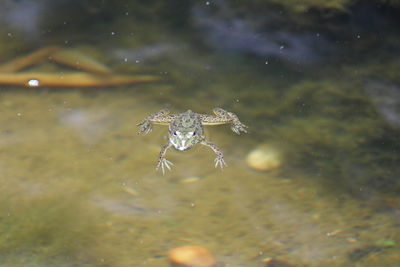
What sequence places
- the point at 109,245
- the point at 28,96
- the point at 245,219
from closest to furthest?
the point at 109,245 < the point at 245,219 < the point at 28,96

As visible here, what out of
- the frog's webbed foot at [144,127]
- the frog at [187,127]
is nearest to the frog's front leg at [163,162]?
the frog at [187,127]

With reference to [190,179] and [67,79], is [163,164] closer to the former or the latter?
[190,179]

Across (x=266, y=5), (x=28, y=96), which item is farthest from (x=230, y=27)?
(x=28, y=96)

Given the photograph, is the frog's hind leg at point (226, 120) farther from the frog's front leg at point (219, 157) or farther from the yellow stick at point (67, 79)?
the yellow stick at point (67, 79)

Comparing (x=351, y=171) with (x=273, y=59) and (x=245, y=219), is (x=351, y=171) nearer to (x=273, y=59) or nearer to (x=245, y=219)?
(x=245, y=219)

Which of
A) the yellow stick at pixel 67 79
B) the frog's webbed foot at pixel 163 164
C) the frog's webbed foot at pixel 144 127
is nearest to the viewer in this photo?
the frog's webbed foot at pixel 163 164

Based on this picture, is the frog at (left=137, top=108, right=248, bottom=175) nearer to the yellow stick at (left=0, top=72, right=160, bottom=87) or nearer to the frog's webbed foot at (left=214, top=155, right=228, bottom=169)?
the frog's webbed foot at (left=214, top=155, right=228, bottom=169)

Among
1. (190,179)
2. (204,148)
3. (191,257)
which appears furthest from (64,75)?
(191,257)
